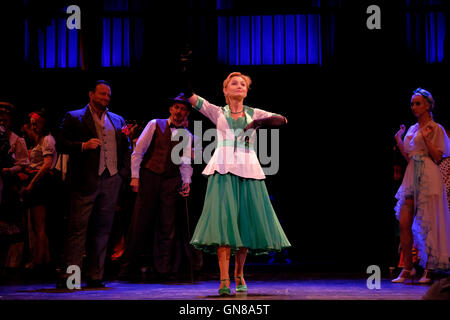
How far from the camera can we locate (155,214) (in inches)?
215

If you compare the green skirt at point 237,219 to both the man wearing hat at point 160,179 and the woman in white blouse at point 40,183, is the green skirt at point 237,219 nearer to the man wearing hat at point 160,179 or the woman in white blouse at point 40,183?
the man wearing hat at point 160,179

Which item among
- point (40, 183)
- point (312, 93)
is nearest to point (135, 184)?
point (40, 183)

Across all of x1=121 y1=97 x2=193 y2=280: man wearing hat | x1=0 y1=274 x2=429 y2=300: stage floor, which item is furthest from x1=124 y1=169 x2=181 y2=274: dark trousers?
x1=0 y1=274 x2=429 y2=300: stage floor

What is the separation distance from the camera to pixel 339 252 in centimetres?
743

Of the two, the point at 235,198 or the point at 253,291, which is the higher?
the point at 235,198

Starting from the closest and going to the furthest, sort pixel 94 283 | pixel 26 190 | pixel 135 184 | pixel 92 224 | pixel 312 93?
pixel 94 283, pixel 92 224, pixel 135 184, pixel 26 190, pixel 312 93

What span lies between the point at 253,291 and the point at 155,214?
1.73 metres

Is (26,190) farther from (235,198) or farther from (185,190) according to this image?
(235,198)

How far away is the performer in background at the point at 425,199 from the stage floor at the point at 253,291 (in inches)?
15.8

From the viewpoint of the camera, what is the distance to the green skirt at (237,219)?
3.76 meters

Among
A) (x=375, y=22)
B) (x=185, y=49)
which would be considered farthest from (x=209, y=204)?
(x=375, y=22)

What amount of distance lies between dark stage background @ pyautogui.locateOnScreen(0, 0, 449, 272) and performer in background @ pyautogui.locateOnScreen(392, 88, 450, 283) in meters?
1.96

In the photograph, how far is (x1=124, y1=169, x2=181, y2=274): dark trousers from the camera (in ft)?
17.5

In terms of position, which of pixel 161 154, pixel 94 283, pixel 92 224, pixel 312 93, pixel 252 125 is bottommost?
pixel 94 283
